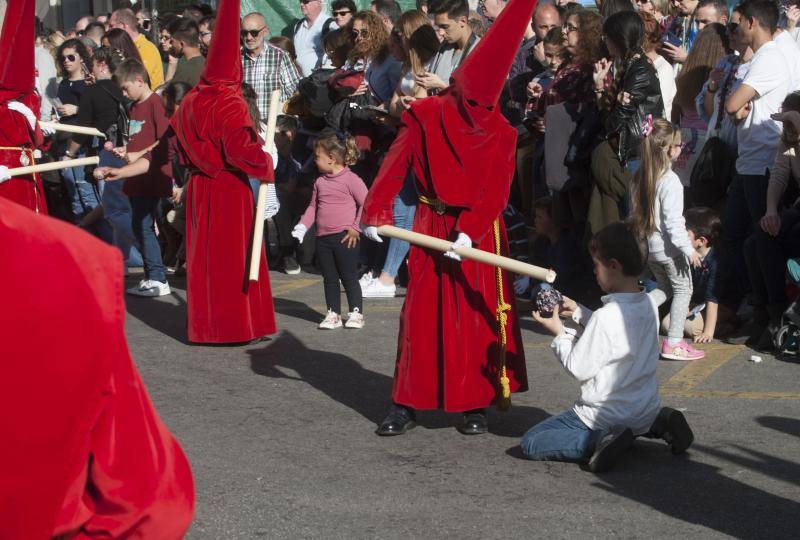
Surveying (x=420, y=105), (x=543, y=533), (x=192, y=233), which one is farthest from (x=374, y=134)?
(x=543, y=533)

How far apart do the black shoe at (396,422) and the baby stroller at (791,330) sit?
260cm

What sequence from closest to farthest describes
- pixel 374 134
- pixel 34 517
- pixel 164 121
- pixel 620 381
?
pixel 34 517 → pixel 620 381 → pixel 164 121 → pixel 374 134

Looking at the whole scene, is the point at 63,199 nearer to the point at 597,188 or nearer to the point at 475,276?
the point at 597,188

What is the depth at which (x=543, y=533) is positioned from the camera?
14.9ft

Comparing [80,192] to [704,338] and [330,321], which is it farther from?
[704,338]

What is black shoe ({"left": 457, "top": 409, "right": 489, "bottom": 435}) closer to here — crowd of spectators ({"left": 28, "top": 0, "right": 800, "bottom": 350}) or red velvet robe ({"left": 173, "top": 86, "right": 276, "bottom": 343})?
crowd of spectators ({"left": 28, "top": 0, "right": 800, "bottom": 350})

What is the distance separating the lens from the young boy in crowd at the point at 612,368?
17.3 feet

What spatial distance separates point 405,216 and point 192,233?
2.35m

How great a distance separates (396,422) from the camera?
5895 mm

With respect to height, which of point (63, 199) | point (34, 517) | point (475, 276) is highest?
point (34, 517)

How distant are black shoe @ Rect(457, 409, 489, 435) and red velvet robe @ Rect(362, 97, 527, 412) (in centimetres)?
9

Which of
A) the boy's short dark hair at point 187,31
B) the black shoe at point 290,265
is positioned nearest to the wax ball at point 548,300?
the black shoe at point 290,265

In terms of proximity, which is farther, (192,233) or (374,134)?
(374,134)

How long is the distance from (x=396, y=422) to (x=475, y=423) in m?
0.37
